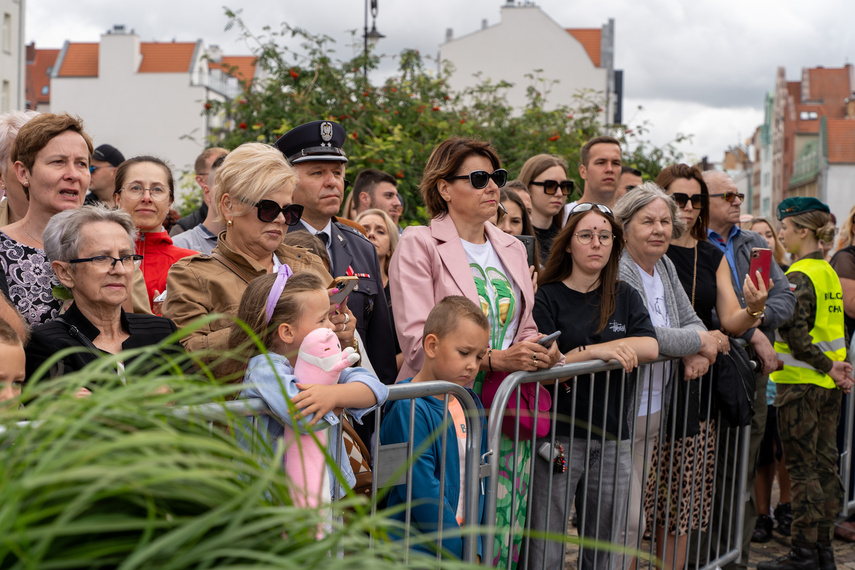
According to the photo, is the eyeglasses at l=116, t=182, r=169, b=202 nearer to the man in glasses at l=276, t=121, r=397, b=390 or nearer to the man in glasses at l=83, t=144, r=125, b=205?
the man in glasses at l=276, t=121, r=397, b=390

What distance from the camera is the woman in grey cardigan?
4.54 metres

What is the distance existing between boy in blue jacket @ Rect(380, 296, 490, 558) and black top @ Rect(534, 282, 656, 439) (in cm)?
79

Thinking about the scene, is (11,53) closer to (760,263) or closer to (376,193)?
(376,193)

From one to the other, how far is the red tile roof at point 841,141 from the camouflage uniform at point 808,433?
230 ft

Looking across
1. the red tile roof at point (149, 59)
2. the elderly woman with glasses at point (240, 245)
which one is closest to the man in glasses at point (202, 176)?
the elderly woman with glasses at point (240, 245)

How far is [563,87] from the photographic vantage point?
130 feet

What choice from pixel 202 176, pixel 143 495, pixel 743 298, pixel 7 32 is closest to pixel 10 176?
pixel 202 176

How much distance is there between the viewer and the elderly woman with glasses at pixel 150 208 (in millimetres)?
4344

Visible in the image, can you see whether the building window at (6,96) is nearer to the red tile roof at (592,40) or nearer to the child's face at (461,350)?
the red tile roof at (592,40)

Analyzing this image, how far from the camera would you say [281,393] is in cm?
254

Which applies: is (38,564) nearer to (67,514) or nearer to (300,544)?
(67,514)

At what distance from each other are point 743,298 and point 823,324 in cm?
117

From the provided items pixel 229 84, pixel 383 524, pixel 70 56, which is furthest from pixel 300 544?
pixel 229 84

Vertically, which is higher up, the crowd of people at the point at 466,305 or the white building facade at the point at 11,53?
the white building facade at the point at 11,53
